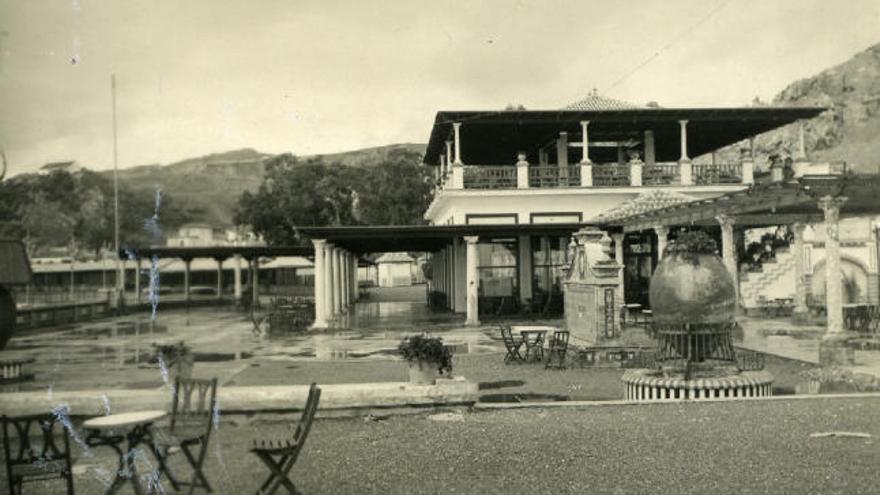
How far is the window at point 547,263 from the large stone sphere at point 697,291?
18.1 metres

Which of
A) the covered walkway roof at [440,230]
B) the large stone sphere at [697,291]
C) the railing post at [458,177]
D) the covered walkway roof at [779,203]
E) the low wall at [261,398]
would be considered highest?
the railing post at [458,177]

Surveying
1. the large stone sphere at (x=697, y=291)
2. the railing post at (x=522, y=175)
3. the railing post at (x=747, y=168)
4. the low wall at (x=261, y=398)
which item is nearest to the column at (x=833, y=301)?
the large stone sphere at (x=697, y=291)

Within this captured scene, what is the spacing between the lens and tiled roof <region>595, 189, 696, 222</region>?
24281mm

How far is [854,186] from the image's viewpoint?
14078 millimetres

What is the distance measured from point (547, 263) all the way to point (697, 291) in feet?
61.1

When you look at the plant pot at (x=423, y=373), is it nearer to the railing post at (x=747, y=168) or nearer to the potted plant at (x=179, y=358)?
the potted plant at (x=179, y=358)

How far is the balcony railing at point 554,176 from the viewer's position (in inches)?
1126

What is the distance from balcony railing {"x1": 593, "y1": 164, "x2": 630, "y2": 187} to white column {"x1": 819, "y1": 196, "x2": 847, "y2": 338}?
14.3 metres

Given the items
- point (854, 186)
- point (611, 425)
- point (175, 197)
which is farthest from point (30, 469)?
point (175, 197)

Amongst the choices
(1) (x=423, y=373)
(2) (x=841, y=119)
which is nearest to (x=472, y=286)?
(1) (x=423, y=373)

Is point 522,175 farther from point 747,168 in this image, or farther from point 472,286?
point 747,168

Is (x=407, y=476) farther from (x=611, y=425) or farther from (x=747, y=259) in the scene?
(x=747, y=259)

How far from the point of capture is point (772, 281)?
93.1 feet

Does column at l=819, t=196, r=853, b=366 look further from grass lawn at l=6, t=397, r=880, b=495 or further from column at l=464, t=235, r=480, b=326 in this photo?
column at l=464, t=235, r=480, b=326
